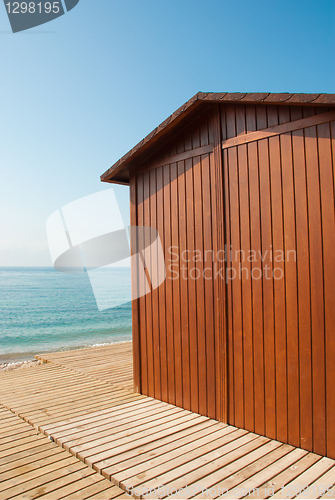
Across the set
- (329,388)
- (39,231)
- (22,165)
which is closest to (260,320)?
(329,388)

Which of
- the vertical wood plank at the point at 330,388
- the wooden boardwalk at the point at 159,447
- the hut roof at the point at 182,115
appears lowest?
the wooden boardwalk at the point at 159,447

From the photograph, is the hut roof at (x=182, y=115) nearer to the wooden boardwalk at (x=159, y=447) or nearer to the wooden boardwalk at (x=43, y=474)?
the wooden boardwalk at (x=159, y=447)

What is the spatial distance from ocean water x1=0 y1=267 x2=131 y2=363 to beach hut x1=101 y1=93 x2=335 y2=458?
8.15 m

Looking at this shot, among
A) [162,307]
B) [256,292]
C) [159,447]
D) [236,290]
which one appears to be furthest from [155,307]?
[159,447]

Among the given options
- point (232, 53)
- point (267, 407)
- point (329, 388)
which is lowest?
point (267, 407)

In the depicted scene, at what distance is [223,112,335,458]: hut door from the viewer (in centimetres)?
271

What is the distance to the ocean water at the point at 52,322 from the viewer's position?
16375 mm

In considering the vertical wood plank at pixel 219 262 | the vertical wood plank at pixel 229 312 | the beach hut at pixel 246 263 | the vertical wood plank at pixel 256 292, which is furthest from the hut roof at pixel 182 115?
the vertical wood plank at pixel 229 312

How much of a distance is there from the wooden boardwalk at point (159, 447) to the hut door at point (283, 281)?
1.01 ft

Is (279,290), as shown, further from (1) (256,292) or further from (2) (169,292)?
(2) (169,292)

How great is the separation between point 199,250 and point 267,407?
1813 millimetres

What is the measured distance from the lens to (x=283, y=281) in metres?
3.01

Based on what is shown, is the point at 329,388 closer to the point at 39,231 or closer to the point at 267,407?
the point at 267,407

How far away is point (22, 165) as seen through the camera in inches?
1446
